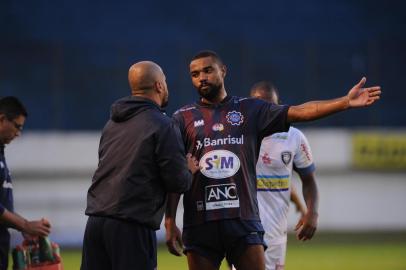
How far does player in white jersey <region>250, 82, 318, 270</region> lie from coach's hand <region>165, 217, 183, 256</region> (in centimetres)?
151

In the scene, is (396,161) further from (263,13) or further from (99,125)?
(263,13)

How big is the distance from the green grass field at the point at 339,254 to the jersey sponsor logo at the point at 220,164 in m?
6.05

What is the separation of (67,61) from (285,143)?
42.8 ft

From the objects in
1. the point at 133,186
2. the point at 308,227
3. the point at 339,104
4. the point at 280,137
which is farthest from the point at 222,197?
the point at 280,137

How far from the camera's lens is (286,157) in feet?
24.5

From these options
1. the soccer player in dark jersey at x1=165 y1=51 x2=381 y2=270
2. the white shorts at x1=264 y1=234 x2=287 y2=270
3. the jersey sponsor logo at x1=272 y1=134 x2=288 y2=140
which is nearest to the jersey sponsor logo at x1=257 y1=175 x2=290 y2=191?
the jersey sponsor logo at x1=272 y1=134 x2=288 y2=140

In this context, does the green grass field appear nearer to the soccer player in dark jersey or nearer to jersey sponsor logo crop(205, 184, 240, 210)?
the soccer player in dark jersey

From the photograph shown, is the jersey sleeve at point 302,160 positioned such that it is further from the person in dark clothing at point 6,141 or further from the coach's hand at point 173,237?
the person in dark clothing at point 6,141

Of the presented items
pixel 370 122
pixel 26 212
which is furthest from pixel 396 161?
pixel 26 212

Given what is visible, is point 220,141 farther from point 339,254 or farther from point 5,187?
point 339,254

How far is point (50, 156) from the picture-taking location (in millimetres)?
18109

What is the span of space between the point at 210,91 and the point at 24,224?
5.75ft

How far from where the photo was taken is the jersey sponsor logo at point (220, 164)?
6.04 m

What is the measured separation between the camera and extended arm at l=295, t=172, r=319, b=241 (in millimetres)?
7176
